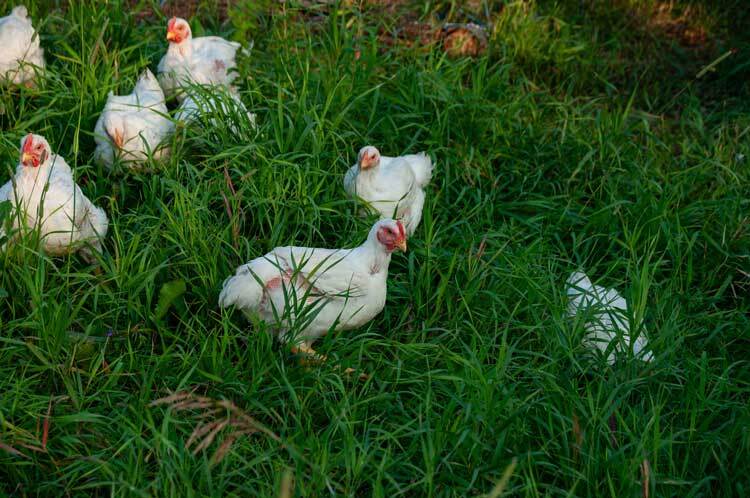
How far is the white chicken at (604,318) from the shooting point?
3272mm

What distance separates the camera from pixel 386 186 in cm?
399

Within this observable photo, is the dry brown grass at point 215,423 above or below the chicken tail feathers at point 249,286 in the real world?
above

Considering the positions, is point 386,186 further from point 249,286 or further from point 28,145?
point 28,145

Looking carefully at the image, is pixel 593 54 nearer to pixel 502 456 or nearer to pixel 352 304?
pixel 352 304

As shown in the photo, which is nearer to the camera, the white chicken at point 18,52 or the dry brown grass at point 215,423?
the dry brown grass at point 215,423

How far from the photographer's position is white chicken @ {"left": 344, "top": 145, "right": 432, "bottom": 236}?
156 inches

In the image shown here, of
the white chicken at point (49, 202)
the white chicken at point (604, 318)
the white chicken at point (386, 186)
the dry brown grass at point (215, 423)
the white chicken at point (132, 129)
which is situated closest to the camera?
the dry brown grass at point (215, 423)

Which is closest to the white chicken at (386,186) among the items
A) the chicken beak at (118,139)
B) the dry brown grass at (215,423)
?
the chicken beak at (118,139)

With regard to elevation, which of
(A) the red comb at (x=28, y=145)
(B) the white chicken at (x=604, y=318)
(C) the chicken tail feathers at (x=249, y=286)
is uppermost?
(A) the red comb at (x=28, y=145)

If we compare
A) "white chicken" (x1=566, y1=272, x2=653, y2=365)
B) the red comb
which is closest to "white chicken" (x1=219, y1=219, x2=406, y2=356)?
"white chicken" (x1=566, y1=272, x2=653, y2=365)

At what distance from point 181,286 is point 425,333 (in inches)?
38.3

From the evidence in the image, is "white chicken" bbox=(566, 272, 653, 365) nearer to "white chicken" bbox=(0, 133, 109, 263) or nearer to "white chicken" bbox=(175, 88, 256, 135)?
"white chicken" bbox=(175, 88, 256, 135)

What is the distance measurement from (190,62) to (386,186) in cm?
142

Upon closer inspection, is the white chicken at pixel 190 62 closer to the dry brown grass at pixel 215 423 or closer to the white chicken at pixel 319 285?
the white chicken at pixel 319 285
